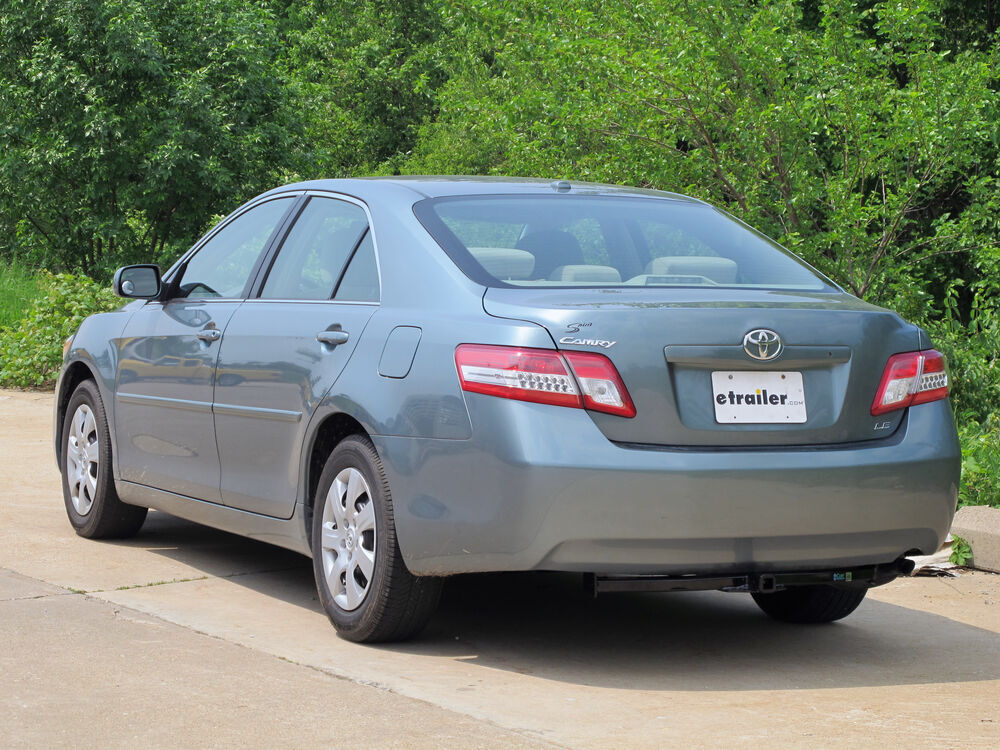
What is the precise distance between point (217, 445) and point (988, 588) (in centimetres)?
327

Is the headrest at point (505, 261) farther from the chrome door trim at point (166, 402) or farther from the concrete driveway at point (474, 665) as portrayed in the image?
the chrome door trim at point (166, 402)

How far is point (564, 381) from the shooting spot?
14.9 feet

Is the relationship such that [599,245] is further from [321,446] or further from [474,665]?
[474,665]

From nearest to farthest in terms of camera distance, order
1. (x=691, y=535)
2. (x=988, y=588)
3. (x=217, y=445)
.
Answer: (x=691, y=535), (x=217, y=445), (x=988, y=588)

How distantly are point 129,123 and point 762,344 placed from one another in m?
19.2

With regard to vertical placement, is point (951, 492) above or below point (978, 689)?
above

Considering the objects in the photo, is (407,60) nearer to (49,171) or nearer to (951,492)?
(49,171)

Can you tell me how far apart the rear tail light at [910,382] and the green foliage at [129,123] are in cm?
1818

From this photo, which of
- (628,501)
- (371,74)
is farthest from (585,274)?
(371,74)

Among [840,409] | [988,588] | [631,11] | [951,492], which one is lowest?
[988,588]

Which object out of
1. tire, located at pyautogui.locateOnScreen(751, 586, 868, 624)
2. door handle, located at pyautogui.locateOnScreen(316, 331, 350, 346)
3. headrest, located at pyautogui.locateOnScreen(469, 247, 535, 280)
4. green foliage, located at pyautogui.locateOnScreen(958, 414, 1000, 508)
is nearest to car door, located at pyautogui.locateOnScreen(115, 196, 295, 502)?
door handle, located at pyautogui.locateOnScreen(316, 331, 350, 346)

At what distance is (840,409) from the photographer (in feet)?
15.6

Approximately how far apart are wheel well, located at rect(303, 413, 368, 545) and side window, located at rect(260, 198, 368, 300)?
0.52 metres

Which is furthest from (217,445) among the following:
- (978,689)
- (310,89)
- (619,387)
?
(310,89)
